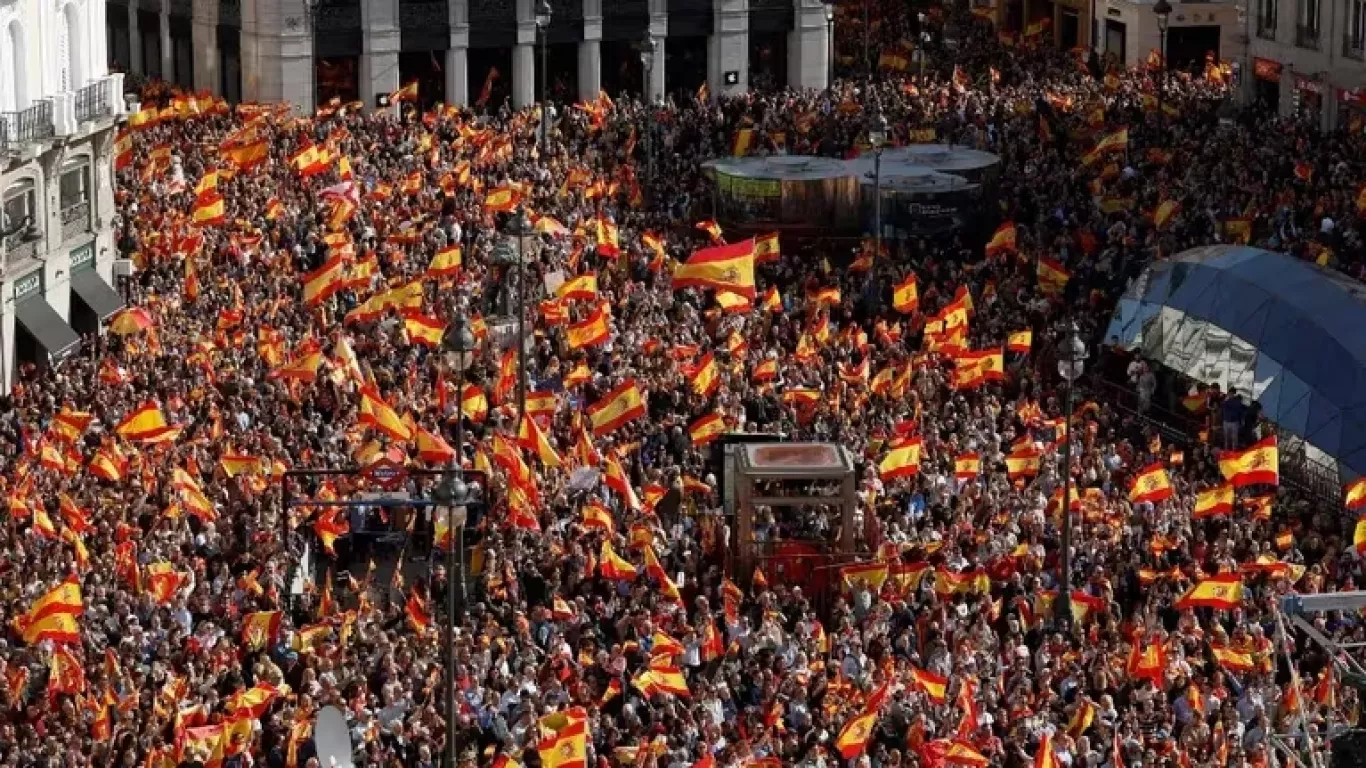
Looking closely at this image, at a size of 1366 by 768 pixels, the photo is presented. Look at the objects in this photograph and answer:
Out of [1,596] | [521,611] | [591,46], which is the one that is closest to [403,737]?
[521,611]

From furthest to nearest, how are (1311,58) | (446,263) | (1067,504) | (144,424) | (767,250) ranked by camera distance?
(1311,58) < (767,250) < (446,263) < (144,424) < (1067,504)

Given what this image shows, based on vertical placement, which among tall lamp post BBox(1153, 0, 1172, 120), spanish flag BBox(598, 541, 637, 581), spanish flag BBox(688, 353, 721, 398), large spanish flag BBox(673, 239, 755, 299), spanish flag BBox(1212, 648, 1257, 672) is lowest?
spanish flag BBox(1212, 648, 1257, 672)

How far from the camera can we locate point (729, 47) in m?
93.2

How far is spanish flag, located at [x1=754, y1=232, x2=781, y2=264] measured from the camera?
192 feet

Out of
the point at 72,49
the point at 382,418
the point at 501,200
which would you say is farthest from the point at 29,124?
the point at 382,418

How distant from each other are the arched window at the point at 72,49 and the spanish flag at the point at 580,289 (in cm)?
1398

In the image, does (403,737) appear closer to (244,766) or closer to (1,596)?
(244,766)

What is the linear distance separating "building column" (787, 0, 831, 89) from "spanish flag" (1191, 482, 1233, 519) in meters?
53.8

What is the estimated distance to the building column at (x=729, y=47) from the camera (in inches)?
3652

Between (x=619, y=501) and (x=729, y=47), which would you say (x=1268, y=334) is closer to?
(x=619, y=501)

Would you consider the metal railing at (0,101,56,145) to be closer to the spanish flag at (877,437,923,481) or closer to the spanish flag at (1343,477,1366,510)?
the spanish flag at (877,437,923,481)

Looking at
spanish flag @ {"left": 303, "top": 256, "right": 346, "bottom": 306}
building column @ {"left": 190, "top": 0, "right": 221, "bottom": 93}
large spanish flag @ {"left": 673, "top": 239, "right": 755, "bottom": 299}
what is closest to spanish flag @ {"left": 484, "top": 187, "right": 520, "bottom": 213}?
spanish flag @ {"left": 303, "top": 256, "right": 346, "bottom": 306}

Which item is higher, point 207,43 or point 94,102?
point 94,102

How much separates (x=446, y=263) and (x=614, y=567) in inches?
710
